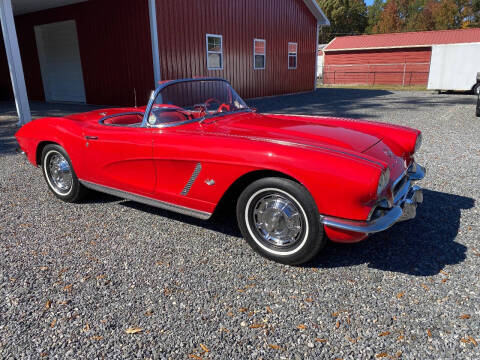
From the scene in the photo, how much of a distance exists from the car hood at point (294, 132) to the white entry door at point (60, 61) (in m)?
13.5

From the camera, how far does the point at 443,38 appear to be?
91.1ft

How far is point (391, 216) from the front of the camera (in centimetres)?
262

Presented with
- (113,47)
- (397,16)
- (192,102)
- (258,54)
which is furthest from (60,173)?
(397,16)

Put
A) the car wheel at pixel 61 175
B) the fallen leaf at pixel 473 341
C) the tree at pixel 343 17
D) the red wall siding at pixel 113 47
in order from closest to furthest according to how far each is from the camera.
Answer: the fallen leaf at pixel 473 341 → the car wheel at pixel 61 175 → the red wall siding at pixel 113 47 → the tree at pixel 343 17

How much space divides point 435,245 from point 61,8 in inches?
615

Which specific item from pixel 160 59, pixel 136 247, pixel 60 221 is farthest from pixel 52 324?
pixel 160 59


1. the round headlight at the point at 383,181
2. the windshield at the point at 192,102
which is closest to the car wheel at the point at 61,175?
the windshield at the point at 192,102

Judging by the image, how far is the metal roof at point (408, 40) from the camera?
89.1ft

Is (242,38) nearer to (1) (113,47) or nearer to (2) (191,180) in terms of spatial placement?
(1) (113,47)

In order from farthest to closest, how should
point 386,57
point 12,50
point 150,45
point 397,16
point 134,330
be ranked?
1. point 397,16
2. point 386,57
3. point 150,45
4. point 12,50
5. point 134,330

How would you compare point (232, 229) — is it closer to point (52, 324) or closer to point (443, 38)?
point (52, 324)

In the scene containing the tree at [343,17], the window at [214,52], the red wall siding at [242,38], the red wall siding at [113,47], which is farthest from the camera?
the tree at [343,17]

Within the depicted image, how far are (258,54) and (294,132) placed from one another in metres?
14.4

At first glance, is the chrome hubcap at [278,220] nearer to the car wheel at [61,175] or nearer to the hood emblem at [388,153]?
the hood emblem at [388,153]
